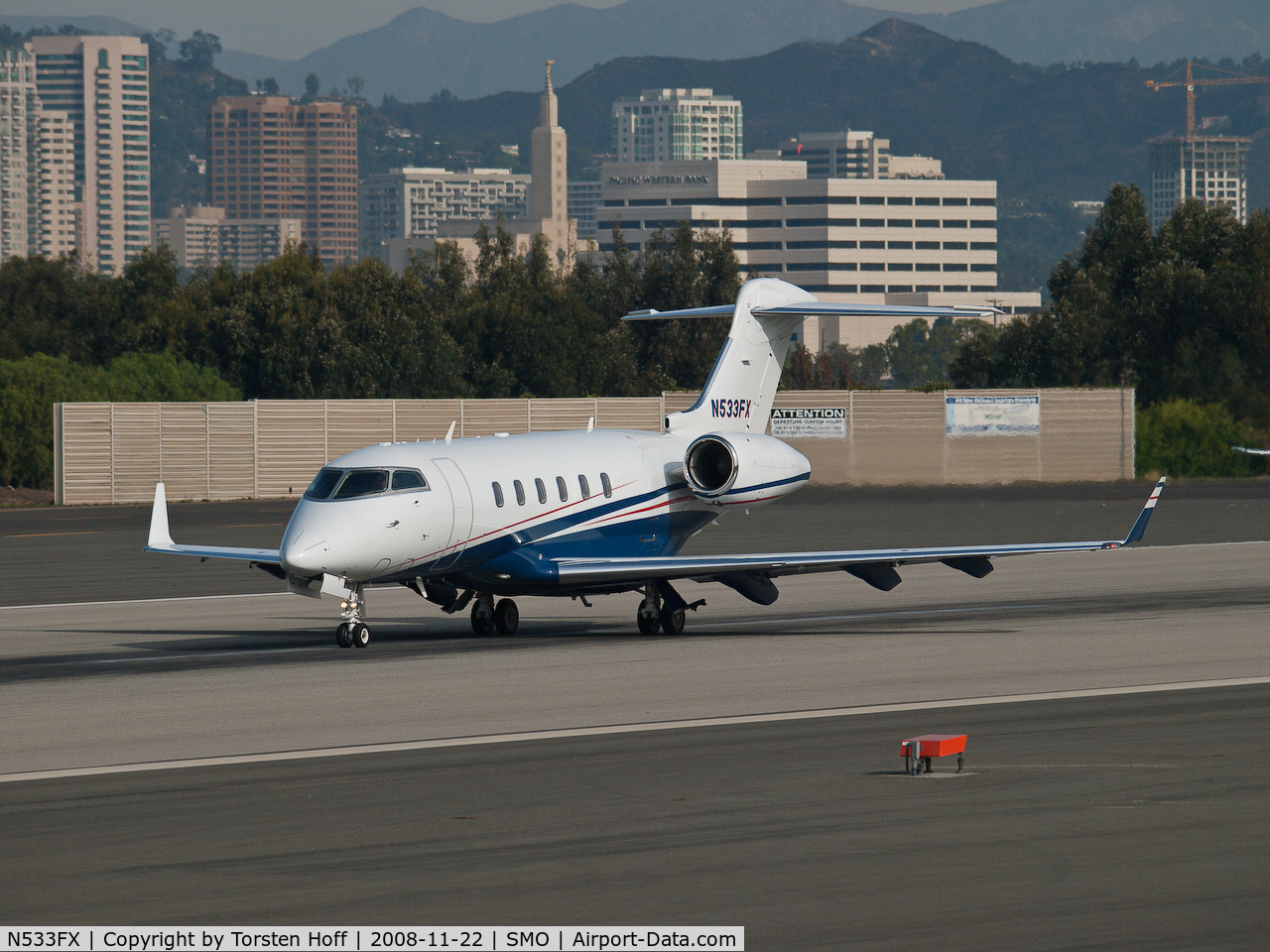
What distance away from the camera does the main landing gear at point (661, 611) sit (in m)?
26.6

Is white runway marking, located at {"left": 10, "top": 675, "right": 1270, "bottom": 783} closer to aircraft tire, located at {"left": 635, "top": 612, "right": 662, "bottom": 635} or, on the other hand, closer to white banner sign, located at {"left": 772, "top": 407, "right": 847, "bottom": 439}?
aircraft tire, located at {"left": 635, "top": 612, "right": 662, "bottom": 635}

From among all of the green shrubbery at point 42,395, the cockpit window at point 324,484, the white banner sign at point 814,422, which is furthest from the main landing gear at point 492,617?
the white banner sign at point 814,422

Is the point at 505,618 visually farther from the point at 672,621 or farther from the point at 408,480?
the point at 408,480

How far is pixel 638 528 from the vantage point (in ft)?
90.8

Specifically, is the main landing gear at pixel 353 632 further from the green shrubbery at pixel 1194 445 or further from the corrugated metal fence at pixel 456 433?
the green shrubbery at pixel 1194 445

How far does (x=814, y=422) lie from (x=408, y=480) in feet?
151

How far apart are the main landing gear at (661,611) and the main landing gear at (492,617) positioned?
82.5 inches

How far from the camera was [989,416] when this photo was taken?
6950 centimetres

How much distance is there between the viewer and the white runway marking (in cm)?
1603

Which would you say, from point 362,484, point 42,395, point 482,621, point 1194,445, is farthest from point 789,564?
point 1194,445

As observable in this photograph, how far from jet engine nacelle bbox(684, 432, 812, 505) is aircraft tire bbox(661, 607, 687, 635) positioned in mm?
2119

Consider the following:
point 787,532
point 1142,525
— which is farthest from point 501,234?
point 1142,525

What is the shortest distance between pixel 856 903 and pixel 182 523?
43228 millimetres

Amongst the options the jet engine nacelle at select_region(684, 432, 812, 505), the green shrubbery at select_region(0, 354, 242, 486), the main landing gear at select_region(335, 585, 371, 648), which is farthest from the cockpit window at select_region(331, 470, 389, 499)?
the green shrubbery at select_region(0, 354, 242, 486)
